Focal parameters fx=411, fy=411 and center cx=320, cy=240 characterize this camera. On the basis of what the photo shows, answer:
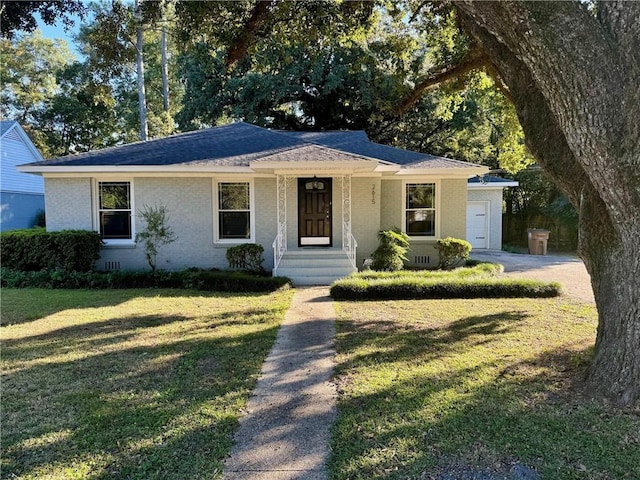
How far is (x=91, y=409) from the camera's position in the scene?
3.69 meters

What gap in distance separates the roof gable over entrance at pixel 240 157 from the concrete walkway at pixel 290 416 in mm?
5586

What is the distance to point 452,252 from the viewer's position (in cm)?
1179

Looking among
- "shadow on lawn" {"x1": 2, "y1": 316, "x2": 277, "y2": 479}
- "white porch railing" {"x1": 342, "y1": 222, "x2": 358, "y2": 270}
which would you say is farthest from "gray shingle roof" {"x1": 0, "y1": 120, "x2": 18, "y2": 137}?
"shadow on lawn" {"x1": 2, "y1": 316, "x2": 277, "y2": 479}

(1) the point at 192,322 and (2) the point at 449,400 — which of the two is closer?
(2) the point at 449,400

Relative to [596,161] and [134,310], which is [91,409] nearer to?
[134,310]

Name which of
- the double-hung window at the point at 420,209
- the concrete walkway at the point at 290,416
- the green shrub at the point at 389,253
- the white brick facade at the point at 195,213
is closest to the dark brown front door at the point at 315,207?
the white brick facade at the point at 195,213

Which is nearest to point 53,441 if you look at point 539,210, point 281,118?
point 281,118

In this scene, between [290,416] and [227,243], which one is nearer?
[290,416]

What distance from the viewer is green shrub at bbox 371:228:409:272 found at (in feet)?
35.8

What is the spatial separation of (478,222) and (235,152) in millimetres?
11586

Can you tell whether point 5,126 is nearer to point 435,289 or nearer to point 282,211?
point 282,211

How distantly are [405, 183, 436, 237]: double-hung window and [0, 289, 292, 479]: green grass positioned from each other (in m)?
6.48

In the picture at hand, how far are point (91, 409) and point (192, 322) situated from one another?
3.11 meters

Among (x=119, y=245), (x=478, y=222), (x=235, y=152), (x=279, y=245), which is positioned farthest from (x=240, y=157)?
(x=478, y=222)
